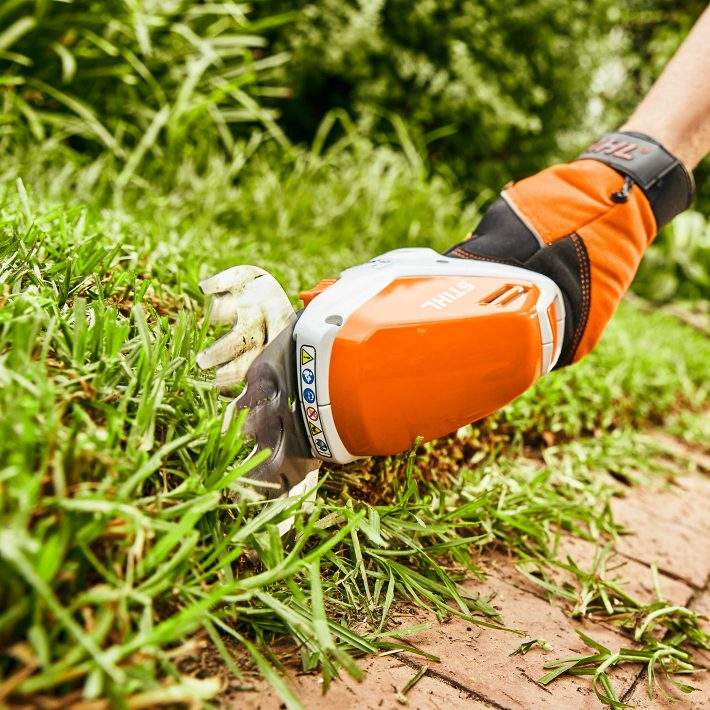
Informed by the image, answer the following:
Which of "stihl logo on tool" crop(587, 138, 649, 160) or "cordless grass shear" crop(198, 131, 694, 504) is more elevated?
"stihl logo on tool" crop(587, 138, 649, 160)

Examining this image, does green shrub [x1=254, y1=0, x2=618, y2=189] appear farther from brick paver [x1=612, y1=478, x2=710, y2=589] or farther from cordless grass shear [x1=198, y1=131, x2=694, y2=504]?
cordless grass shear [x1=198, y1=131, x2=694, y2=504]

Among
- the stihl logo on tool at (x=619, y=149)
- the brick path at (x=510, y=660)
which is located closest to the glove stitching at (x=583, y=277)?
the stihl logo on tool at (x=619, y=149)

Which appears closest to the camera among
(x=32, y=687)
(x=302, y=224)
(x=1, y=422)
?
(x=32, y=687)

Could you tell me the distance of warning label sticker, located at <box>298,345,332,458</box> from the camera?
120 centimetres

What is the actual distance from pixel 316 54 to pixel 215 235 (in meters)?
2.10

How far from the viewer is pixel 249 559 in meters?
1.08

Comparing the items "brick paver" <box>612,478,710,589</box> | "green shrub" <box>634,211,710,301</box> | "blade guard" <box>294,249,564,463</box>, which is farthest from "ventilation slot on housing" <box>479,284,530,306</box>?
"green shrub" <box>634,211,710,301</box>

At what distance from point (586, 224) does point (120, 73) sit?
2371 mm

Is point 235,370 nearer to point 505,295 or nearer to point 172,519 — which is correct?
point 172,519

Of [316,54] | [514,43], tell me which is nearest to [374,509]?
[316,54]

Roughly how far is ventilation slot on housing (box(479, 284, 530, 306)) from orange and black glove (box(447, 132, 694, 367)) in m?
0.18

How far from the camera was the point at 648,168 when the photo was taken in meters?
1.53

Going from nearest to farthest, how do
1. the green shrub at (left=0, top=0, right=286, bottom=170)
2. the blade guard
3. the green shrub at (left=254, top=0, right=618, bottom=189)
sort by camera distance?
the blade guard
the green shrub at (left=0, top=0, right=286, bottom=170)
the green shrub at (left=254, top=0, right=618, bottom=189)

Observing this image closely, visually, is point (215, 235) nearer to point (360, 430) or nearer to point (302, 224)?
point (302, 224)
